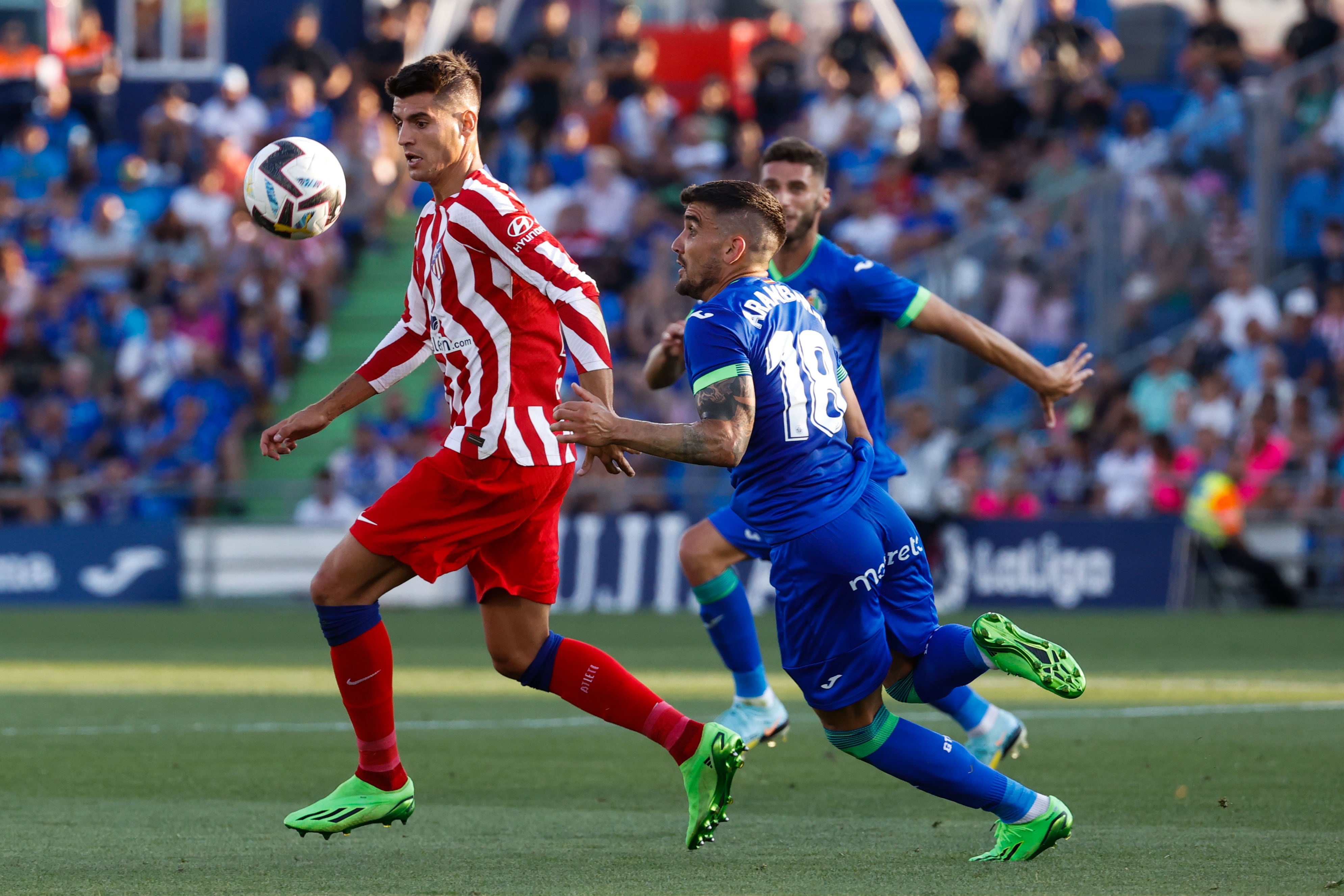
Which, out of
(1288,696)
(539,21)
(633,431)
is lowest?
(1288,696)

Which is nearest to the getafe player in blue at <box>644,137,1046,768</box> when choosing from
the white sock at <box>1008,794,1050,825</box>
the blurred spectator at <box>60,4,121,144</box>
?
the white sock at <box>1008,794,1050,825</box>

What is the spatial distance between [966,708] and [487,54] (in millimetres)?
17950

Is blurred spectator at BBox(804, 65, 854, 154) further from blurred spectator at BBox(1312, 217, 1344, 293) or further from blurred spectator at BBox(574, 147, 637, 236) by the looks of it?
blurred spectator at BBox(1312, 217, 1344, 293)

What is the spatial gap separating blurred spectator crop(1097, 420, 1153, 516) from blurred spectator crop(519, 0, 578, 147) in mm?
8558

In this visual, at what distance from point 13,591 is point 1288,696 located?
14178 millimetres

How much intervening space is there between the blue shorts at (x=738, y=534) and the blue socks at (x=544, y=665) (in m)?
1.90

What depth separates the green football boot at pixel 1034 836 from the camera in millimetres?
5770

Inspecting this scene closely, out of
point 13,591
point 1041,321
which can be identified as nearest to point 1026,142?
point 1041,321

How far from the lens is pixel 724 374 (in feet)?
18.4

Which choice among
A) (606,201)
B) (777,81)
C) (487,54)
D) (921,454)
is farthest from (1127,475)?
(487,54)

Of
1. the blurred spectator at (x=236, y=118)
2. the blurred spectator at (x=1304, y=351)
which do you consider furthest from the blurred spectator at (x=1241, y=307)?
the blurred spectator at (x=236, y=118)

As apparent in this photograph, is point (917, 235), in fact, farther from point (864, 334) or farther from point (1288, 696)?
point (864, 334)

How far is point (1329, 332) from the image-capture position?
1784 cm

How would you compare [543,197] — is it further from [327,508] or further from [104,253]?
[104,253]
